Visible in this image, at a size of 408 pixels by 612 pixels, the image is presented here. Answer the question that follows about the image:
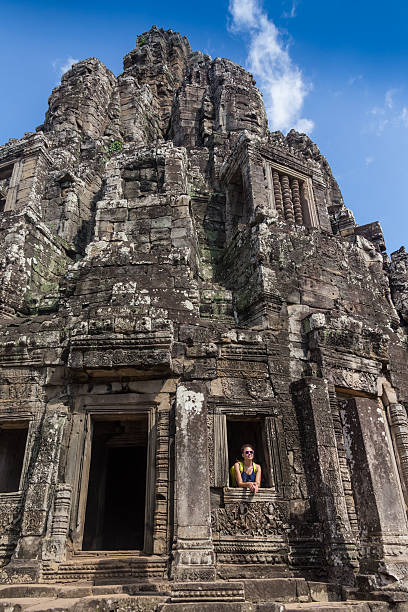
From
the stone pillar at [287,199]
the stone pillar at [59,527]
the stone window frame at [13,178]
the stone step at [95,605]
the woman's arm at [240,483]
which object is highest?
the stone window frame at [13,178]

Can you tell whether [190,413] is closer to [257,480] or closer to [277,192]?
[257,480]

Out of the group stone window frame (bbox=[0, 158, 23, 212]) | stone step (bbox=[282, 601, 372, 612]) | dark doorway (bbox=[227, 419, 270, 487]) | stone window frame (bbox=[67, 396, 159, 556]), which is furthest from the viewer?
stone window frame (bbox=[0, 158, 23, 212])

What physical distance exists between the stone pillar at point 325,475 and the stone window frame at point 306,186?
6594 millimetres

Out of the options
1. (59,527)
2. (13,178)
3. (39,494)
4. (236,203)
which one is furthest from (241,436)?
(13,178)

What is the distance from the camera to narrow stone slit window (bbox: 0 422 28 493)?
Answer: 321 inches

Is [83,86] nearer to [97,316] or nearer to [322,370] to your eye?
[97,316]

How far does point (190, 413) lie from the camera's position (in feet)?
23.9

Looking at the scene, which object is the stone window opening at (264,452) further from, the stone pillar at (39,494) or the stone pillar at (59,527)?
the stone pillar at (39,494)

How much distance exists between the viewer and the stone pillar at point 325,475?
6.91m

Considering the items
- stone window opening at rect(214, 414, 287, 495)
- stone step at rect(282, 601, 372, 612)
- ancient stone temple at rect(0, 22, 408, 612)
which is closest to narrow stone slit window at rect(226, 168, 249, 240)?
ancient stone temple at rect(0, 22, 408, 612)

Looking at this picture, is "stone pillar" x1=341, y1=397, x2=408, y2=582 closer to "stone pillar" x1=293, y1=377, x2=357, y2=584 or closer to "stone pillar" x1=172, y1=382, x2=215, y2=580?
"stone pillar" x1=293, y1=377, x2=357, y2=584

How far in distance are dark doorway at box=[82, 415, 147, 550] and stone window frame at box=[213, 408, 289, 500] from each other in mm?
2126

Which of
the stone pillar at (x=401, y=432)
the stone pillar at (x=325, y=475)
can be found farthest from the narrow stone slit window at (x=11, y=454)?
the stone pillar at (x=401, y=432)

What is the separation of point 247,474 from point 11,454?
4416mm
